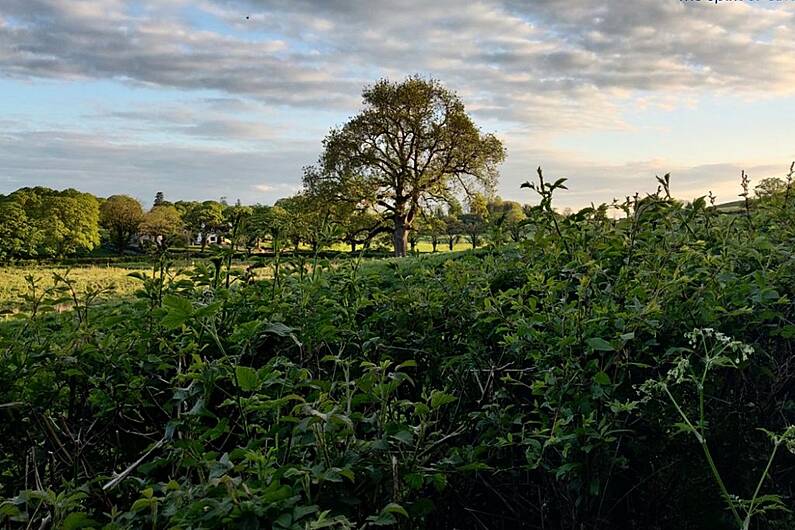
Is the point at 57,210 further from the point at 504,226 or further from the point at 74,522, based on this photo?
the point at 74,522

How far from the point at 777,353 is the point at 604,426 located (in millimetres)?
1134

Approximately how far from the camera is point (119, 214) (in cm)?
5784

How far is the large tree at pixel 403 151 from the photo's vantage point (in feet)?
108

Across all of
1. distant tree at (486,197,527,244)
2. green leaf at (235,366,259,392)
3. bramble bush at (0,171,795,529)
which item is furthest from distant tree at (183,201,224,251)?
distant tree at (486,197,527,244)

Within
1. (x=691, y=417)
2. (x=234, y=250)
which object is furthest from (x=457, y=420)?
(x=234, y=250)

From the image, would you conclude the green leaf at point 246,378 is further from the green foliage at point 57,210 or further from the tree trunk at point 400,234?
the green foliage at point 57,210

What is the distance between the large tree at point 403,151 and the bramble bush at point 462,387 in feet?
98.9

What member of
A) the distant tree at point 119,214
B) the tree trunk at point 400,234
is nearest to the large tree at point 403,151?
the tree trunk at point 400,234

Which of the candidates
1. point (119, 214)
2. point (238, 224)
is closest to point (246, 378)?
point (238, 224)

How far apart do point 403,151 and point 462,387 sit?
31.9m

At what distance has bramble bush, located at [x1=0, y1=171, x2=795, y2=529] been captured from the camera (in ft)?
5.24

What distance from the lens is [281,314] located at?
2180mm

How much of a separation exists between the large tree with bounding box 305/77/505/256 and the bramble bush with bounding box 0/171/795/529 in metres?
30.1

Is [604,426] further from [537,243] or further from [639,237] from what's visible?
[639,237]
